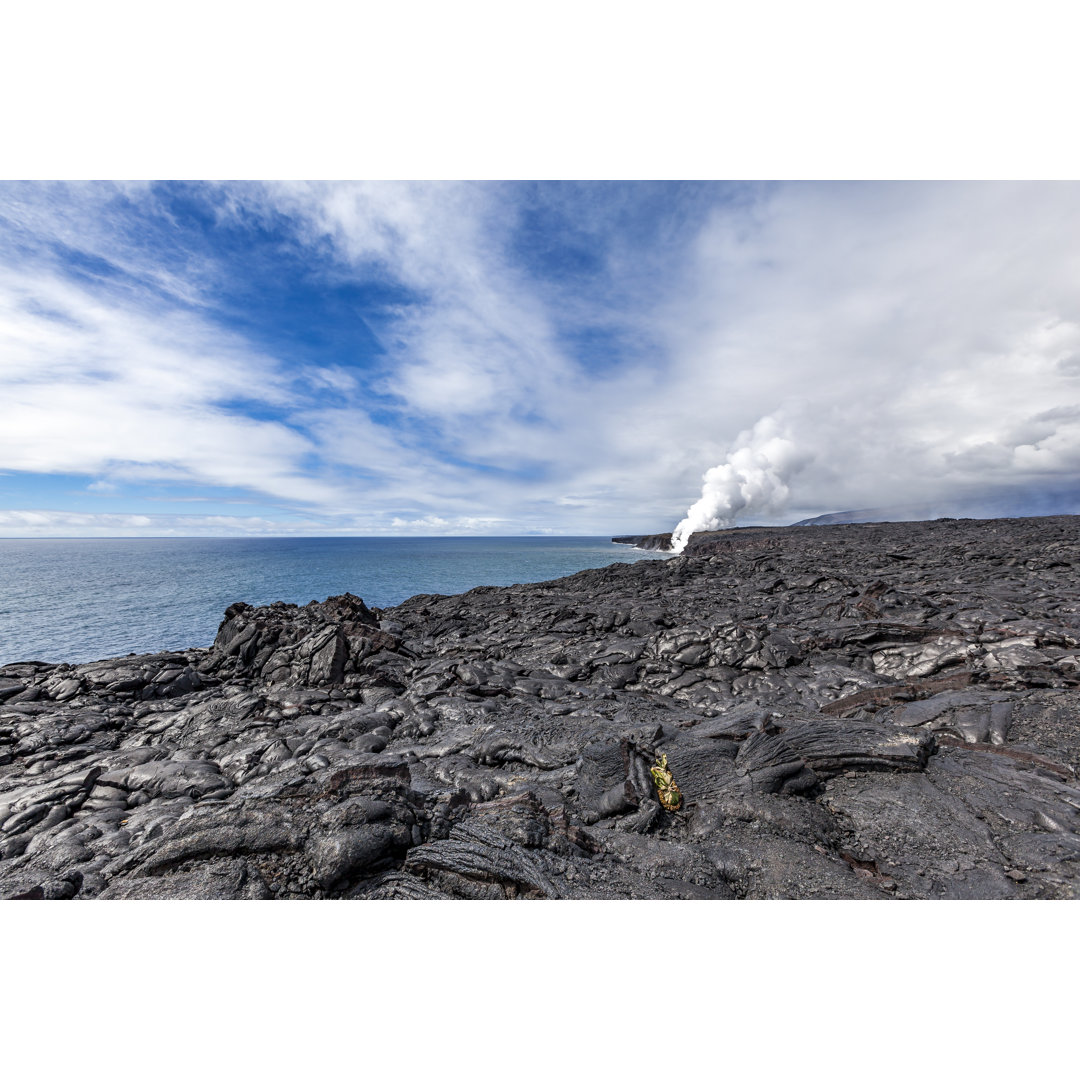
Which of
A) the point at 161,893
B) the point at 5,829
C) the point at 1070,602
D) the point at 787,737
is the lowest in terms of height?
the point at 5,829

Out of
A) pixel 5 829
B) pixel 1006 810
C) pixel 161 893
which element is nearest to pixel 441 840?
pixel 161 893

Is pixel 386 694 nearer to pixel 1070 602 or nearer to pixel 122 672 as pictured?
pixel 122 672

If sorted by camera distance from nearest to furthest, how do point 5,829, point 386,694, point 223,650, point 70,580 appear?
point 5,829 → point 386,694 → point 223,650 → point 70,580

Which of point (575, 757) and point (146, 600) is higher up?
point (575, 757)

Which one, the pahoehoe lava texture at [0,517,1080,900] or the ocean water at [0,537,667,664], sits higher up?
the pahoehoe lava texture at [0,517,1080,900]

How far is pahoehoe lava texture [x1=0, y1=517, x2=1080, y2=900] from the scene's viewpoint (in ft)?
18.0

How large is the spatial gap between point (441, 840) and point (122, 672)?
646 inches

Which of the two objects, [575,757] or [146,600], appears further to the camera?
[146,600]

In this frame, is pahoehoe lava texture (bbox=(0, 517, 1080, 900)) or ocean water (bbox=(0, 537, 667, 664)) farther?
ocean water (bbox=(0, 537, 667, 664))

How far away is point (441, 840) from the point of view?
5.79m

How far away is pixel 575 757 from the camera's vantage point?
8867mm

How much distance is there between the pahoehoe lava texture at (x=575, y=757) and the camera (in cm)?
547

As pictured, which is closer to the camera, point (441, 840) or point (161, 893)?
point (161, 893)

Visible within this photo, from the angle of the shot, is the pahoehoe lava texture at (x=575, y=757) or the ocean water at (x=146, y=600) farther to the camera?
the ocean water at (x=146, y=600)
